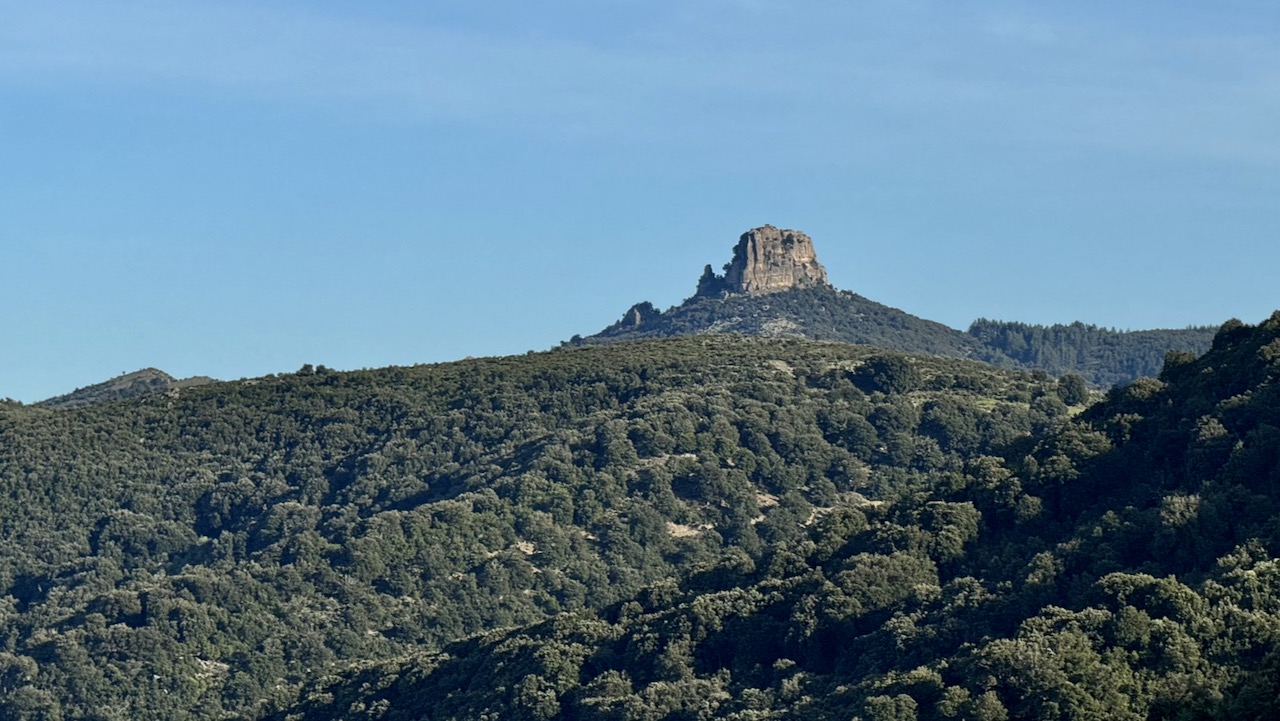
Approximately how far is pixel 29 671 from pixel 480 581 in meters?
18.8

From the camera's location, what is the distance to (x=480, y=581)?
10962 centimetres

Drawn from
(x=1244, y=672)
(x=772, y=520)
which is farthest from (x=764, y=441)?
(x=1244, y=672)

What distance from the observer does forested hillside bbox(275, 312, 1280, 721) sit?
58.5 metres

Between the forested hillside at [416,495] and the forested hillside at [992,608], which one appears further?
the forested hillside at [416,495]

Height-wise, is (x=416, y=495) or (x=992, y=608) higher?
(x=416, y=495)

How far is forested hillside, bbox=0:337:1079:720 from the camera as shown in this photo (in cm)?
10481

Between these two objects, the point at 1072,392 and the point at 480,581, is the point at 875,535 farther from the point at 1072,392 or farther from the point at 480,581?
the point at 1072,392

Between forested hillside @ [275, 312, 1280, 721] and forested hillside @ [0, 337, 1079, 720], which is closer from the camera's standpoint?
forested hillside @ [275, 312, 1280, 721]

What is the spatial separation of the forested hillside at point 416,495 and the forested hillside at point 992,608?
10.8ft

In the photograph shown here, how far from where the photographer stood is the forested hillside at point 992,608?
192ft

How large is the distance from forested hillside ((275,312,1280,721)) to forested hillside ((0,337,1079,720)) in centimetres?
330

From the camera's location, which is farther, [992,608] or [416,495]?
[416,495]

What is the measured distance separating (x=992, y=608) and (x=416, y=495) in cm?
6682

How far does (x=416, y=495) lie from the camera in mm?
130500
